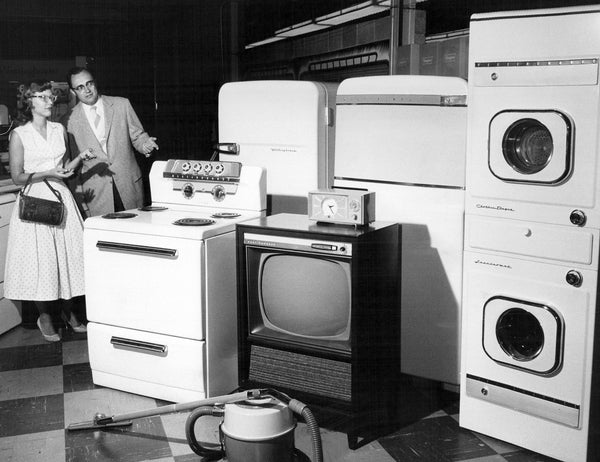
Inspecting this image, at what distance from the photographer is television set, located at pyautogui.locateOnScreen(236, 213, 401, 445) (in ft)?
8.99

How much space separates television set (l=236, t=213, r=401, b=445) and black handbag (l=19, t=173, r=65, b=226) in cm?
141

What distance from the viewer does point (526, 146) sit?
274cm

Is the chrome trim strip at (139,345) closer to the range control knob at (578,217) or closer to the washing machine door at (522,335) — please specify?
the washing machine door at (522,335)

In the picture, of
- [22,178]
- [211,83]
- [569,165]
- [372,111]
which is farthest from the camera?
[211,83]

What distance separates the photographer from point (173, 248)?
3.07 metres

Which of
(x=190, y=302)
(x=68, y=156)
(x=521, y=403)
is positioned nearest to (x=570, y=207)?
(x=521, y=403)

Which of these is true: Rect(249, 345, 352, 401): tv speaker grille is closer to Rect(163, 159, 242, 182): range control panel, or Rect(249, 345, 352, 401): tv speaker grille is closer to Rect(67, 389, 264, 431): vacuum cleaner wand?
Rect(67, 389, 264, 431): vacuum cleaner wand

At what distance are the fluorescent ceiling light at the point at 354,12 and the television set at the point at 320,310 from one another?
7.99ft

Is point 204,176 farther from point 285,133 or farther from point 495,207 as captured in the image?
point 495,207

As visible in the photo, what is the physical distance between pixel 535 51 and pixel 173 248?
5.59 feet

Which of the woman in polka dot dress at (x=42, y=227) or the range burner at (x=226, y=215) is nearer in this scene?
the range burner at (x=226, y=215)

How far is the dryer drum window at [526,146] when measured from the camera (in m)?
2.68

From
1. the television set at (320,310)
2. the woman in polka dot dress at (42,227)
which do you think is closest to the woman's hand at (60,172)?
the woman in polka dot dress at (42,227)

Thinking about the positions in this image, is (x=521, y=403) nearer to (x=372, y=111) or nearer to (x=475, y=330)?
(x=475, y=330)
